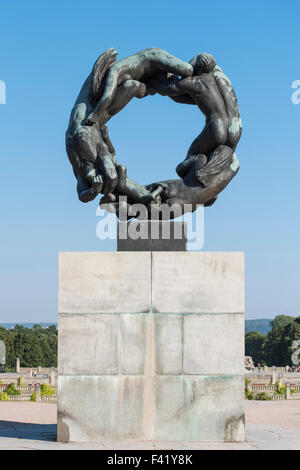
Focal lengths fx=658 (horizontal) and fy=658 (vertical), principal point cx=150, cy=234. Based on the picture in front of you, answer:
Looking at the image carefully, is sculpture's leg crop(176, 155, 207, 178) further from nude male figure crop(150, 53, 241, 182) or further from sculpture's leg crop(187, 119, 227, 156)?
sculpture's leg crop(187, 119, 227, 156)

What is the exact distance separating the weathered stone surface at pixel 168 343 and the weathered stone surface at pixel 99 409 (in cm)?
41

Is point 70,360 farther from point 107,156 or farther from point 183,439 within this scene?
point 107,156

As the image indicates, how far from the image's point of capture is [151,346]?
8.73 m

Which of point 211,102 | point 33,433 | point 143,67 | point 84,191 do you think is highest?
point 143,67

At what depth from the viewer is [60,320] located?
8.68 m

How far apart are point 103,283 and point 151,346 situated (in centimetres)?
105

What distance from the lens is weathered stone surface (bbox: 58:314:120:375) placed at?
868 cm

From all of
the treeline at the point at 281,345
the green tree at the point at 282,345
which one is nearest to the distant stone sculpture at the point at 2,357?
the treeline at the point at 281,345

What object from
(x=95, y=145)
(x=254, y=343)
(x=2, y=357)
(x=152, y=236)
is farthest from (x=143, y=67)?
(x=254, y=343)

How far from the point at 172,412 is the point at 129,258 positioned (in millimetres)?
2105

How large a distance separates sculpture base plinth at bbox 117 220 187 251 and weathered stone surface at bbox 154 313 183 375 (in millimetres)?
974

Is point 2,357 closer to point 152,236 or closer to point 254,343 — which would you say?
point 254,343
